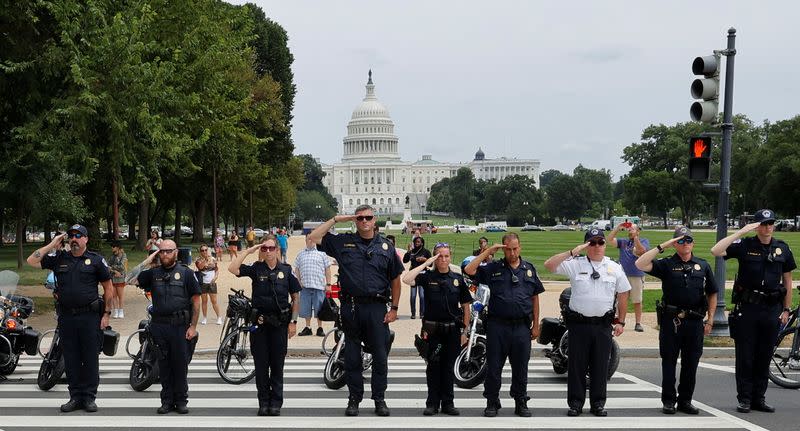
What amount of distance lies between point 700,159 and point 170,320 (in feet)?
28.6

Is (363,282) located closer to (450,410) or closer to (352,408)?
(352,408)

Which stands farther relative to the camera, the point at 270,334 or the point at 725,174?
the point at 725,174

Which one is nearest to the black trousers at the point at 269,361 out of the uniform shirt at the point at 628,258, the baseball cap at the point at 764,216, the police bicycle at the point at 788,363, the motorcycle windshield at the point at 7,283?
the motorcycle windshield at the point at 7,283

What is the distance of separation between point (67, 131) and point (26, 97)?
1.80 m

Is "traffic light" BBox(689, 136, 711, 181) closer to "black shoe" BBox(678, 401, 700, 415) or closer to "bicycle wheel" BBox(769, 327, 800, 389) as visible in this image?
"bicycle wheel" BBox(769, 327, 800, 389)

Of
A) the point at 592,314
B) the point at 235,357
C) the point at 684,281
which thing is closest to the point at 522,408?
the point at 592,314

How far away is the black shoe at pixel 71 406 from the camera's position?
9.89 m

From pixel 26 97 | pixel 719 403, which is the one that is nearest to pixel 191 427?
Result: pixel 719 403

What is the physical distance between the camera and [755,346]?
1010 centimetres

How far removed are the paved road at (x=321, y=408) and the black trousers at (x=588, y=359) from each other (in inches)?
9.0

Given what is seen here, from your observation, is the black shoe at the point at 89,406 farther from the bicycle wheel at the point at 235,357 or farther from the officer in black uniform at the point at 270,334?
the bicycle wheel at the point at 235,357

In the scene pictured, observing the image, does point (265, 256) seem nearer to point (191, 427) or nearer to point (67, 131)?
point (191, 427)

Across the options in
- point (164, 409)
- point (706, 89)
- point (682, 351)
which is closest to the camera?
point (164, 409)

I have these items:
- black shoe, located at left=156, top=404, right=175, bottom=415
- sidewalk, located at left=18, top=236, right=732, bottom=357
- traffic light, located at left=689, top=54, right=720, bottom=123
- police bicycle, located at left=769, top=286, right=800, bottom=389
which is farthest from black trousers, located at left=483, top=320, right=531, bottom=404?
traffic light, located at left=689, top=54, right=720, bottom=123
